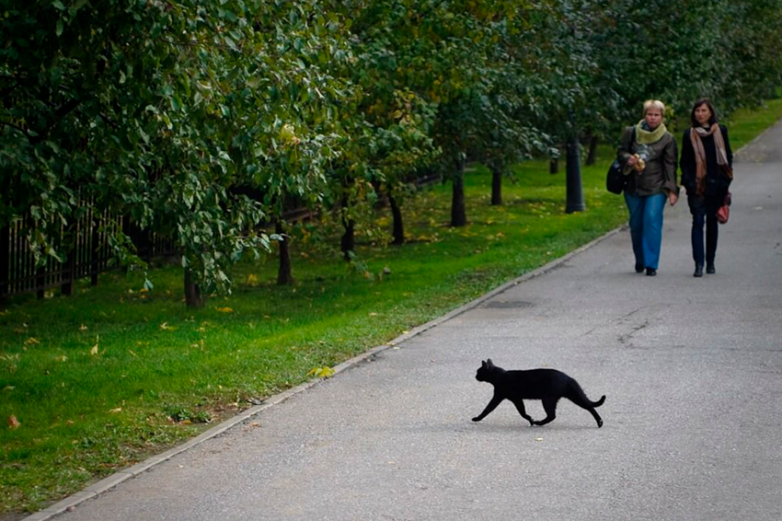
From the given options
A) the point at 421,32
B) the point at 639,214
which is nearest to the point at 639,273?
the point at 639,214

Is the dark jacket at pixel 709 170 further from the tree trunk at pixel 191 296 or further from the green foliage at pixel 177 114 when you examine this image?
the tree trunk at pixel 191 296

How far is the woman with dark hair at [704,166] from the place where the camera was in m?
15.0

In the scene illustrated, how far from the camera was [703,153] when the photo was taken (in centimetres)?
1511

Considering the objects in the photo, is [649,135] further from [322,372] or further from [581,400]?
[581,400]

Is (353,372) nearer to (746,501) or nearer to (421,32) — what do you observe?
(746,501)

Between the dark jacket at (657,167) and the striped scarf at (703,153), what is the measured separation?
30 centimetres

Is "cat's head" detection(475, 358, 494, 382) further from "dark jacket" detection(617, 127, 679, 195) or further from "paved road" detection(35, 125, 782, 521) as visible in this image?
"dark jacket" detection(617, 127, 679, 195)

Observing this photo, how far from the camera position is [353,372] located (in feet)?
33.6

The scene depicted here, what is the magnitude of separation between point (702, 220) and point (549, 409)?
7.81 metres

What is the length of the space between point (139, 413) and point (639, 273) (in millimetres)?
8728

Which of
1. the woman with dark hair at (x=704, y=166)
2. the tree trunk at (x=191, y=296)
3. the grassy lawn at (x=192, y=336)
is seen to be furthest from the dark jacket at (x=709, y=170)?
the tree trunk at (x=191, y=296)

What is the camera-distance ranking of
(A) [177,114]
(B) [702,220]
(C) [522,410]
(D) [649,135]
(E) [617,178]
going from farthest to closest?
(E) [617,178] < (D) [649,135] < (B) [702,220] < (A) [177,114] < (C) [522,410]

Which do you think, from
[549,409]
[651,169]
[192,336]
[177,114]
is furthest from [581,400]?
[651,169]

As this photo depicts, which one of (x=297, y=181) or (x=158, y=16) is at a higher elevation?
(x=158, y=16)
